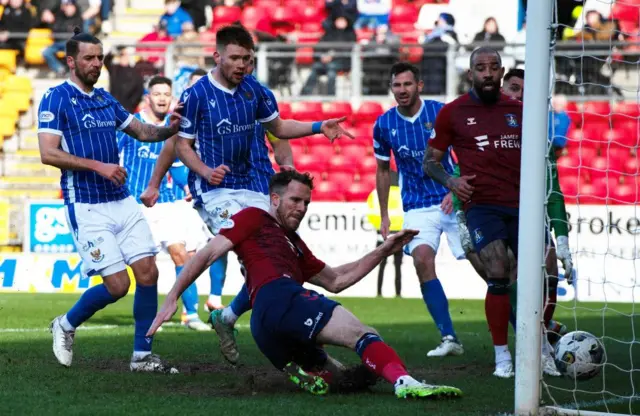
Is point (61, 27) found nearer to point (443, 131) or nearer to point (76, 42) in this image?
point (76, 42)

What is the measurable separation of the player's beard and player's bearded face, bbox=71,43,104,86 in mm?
2655

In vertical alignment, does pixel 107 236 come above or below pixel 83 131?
below

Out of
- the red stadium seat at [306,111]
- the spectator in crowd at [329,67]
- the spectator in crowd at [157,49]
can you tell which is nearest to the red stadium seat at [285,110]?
the red stadium seat at [306,111]

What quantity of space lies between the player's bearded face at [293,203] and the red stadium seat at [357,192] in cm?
1158

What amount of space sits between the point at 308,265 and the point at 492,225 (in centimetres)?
149

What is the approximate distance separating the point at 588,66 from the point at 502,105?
1075 centimetres

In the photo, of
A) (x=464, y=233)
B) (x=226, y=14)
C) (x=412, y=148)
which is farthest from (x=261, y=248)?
(x=226, y=14)

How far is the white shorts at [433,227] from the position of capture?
937 centimetres

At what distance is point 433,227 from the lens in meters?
9.42

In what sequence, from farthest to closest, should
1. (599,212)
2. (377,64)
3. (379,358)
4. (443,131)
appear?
(377,64) → (599,212) → (443,131) → (379,358)

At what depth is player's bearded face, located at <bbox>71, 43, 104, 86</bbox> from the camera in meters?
7.45

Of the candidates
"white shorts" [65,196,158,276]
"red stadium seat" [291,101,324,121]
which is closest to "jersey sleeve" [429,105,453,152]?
"white shorts" [65,196,158,276]

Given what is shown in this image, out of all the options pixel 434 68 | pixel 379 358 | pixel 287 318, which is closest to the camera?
pixel 379 358

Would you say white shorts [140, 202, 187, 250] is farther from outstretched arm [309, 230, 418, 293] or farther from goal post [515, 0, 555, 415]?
goal post [515, 0, 555, 415]
